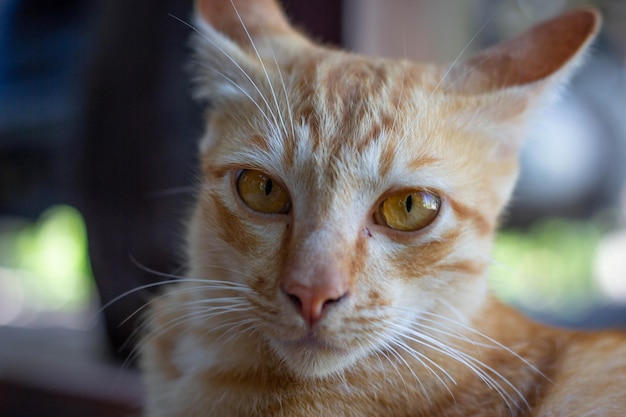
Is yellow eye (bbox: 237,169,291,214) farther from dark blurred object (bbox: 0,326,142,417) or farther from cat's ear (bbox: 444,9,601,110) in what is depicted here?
dark blurred object (bbox: 0,326,142,417)

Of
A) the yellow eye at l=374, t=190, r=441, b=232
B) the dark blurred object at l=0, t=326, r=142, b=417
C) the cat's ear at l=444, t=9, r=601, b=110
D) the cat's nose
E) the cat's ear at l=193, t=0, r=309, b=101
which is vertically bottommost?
the dark blurred object at l=0, t=326, r=142, b=417

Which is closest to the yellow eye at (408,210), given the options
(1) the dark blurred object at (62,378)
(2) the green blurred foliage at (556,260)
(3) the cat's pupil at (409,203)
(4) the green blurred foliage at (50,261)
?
(3) the cat's pupil at (409,203)

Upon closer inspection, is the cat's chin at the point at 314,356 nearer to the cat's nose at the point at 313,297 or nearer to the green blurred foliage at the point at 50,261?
the cat's nose at the point at 313,297


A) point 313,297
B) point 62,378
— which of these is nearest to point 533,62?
point 313,297

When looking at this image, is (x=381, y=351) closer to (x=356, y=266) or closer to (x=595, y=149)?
(x=356, y=266)

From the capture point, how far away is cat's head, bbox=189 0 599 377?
0.92 m

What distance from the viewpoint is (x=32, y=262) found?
3160mm

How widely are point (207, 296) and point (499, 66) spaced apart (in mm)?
702

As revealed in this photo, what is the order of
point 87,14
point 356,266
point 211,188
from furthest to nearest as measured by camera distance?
point 87,14, point 211,188, point 356,266

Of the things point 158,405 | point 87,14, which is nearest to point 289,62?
point 158,405

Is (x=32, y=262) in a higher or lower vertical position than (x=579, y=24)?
lower

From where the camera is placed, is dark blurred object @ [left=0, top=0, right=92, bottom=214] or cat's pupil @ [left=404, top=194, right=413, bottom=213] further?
dark blurred object @ [left=0, top=0, right=92, bottom=214]

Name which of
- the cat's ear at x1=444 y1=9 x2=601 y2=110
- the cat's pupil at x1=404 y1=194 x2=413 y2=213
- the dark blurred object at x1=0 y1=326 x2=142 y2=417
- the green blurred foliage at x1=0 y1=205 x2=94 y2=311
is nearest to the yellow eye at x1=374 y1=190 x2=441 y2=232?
the cat's pupil at x1=404 y1=194 x2=413 y2=213

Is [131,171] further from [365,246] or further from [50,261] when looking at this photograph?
Result: [50,261]
